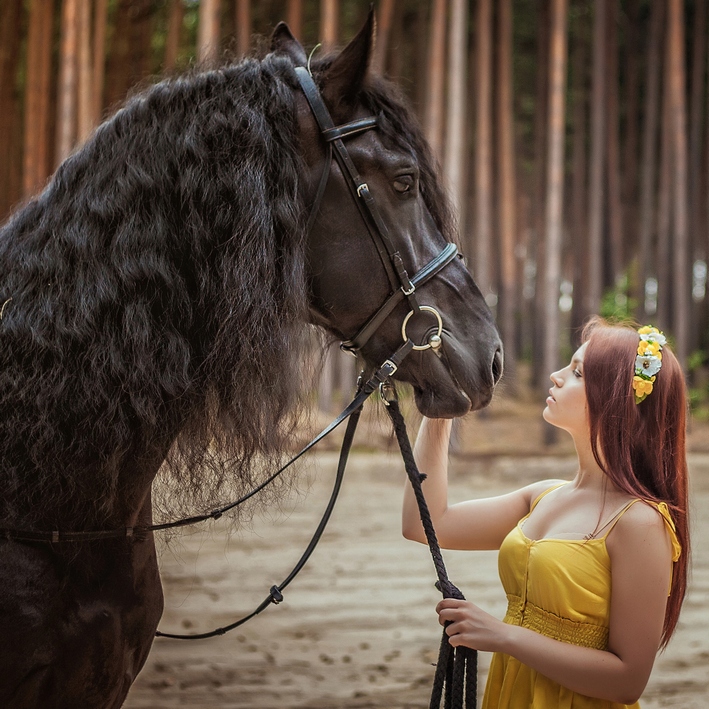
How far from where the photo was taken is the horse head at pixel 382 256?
1500 mm

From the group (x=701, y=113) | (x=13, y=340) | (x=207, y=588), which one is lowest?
(x=207, y=588)

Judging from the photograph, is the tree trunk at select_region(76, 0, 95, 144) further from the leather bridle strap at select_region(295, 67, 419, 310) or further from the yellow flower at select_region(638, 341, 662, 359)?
the yellow flower at select_region(638, 341, 662, 359)

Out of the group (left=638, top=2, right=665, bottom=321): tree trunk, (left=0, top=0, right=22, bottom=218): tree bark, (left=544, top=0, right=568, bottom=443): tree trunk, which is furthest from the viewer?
(left=638, top=2, right=665, bottom=321): tree trunk

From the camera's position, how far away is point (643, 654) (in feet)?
4.74

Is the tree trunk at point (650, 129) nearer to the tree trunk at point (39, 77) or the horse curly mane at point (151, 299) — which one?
the tree trunk at point (39, 77)

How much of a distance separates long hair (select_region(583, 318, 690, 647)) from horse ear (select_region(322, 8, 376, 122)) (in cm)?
77

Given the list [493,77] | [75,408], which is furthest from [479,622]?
[493,77]

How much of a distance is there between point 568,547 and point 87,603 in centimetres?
97

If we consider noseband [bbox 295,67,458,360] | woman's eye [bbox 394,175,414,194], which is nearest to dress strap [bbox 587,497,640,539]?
noseband [bbox 295,67,458,360]

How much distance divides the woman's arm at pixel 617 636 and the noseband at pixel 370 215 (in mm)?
540

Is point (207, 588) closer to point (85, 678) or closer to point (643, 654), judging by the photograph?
point (85, 678)

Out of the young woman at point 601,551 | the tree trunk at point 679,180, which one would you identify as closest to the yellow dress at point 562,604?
the young woman at point 601,551

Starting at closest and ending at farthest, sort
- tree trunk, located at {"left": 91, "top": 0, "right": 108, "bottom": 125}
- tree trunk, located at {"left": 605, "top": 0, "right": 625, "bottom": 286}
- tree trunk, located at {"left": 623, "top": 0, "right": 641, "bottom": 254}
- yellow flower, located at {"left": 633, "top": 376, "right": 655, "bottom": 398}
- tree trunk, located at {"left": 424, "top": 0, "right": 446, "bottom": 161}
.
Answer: yellow flower, located at {"left": 633, "top": 376, "right": 655, "bottom": 398} → tree trunk, located at {"left": 424, "top": 0, "right": 446, "bottom": 161} → tree trunk, located at {"left": 91, "top": 0, "right": 108, "bottom": 125} → tree trunk, located at {"left": 605, "top": 0, "right": 625, "bottom": 286} → tree trunk, located at {"left": 623, "top": 0, "right": 641, "bottom": 254}

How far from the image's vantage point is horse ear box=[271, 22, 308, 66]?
5.16ft
